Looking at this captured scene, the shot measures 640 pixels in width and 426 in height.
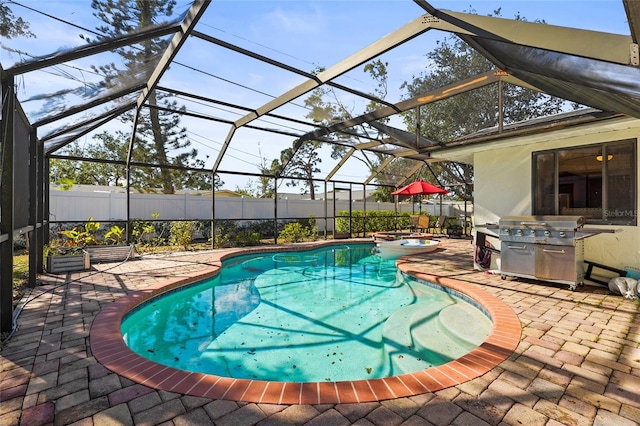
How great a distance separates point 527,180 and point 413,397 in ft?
17.8

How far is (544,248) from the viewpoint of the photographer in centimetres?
494

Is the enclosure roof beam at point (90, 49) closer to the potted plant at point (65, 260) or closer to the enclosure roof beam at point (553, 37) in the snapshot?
the enclosure roof beam at point (553, 37)

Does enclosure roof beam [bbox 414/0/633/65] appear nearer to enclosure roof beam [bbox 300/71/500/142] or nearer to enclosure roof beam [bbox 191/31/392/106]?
enclosure roof beam [bbox 300/71/500/142]

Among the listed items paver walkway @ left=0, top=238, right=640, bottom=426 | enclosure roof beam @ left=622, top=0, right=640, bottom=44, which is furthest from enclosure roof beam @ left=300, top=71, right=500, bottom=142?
paver walkway @ left=0, top=238, right=640, bottom=426

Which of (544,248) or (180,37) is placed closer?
(180,37)

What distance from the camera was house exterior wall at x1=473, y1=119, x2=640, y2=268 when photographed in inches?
188

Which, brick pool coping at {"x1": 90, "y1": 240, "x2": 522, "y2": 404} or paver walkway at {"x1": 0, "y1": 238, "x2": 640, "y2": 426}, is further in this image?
brick pool coping at {"x1": 90, "y1": 240, "x2": 522, "y2": 404}

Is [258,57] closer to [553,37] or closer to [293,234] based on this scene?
[553,37]

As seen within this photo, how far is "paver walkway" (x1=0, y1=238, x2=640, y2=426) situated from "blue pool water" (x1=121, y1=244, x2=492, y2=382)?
2.54ft

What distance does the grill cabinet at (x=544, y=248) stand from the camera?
185 inches

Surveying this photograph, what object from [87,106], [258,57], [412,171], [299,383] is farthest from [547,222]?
[412,171]

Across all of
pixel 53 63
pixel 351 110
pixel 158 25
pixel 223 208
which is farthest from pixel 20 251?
pixel 351 110

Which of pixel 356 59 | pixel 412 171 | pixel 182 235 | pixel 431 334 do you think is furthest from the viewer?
pixel 412 171

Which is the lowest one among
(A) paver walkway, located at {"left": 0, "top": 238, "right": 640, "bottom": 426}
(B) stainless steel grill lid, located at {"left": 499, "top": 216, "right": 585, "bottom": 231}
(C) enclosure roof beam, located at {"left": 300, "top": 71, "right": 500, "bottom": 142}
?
(A) paver walkway, located at {"left": 0, "top": 238, "right": 640, "bottom": 426}
